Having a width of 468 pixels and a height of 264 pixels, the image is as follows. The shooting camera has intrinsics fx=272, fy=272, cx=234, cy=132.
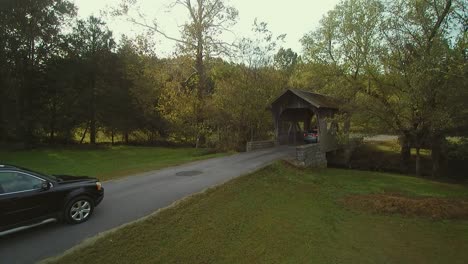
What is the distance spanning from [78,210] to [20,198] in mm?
1281

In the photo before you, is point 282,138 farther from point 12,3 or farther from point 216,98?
point 12,3

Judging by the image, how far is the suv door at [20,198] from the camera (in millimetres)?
5414

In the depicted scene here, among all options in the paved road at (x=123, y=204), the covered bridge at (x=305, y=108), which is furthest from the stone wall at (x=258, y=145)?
the paved road at (x=123, y=204)

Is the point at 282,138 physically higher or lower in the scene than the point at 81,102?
lower

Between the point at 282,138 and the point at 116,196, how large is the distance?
50.7 ft

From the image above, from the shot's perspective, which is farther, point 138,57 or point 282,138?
point 138,57

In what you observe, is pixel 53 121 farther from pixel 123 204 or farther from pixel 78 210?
pixel 78 210

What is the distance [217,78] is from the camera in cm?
2405

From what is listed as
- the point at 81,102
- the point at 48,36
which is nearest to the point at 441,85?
the point at 81,102

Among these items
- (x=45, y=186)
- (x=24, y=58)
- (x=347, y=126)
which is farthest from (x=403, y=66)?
(x=24, y=58)

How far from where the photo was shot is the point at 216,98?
20.2m

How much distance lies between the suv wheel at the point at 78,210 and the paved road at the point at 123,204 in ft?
0.55

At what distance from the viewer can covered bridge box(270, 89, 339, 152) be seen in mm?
18109

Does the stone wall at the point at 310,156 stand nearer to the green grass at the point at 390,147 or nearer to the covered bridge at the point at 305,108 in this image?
the covered bridge at the point at 305,108
